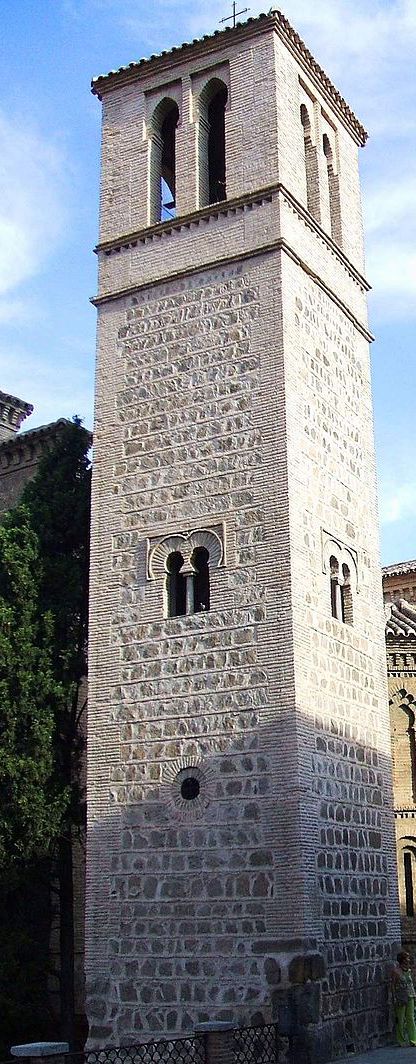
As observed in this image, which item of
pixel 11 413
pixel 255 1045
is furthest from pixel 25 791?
pixel 11 413

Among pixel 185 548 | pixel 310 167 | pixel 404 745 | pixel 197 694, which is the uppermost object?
pixel 310 167

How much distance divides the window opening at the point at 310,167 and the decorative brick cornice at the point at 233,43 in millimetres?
568

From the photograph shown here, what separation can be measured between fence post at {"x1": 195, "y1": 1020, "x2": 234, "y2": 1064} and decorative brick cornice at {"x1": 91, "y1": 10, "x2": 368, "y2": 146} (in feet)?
36.5

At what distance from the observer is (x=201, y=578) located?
13.0 metres

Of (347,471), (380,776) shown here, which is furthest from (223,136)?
(380,776)

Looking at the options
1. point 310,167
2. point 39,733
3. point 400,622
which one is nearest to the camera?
point 39,733

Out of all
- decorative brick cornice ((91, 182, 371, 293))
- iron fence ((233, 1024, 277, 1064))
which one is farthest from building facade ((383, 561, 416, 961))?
iron fence ((233, 1024, 277, 1064))

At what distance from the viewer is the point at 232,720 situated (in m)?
12.1

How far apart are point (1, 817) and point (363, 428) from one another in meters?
6.55

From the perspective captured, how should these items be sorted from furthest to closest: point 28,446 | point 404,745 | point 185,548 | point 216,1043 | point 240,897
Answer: point 28,446, point 404,745, point 185,548, point 240,897, point 216,1043

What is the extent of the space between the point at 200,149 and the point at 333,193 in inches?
79.7

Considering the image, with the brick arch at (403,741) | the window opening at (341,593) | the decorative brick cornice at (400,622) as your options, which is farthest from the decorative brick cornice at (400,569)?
the window opening at (341,593)

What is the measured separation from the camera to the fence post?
9672 mm

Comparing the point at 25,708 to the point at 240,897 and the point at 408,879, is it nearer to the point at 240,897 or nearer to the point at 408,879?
the point at 240,897
